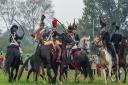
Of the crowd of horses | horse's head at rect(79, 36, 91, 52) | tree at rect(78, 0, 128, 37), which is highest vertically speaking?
tree at rect(78, 0, 128, 37)

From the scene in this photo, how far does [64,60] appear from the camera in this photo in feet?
82.9

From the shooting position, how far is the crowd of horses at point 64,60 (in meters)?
24.3

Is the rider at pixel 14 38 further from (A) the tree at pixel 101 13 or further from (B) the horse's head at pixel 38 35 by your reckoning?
(A) the tree at pixel 101 13

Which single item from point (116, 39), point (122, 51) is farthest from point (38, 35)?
point (122, 51)

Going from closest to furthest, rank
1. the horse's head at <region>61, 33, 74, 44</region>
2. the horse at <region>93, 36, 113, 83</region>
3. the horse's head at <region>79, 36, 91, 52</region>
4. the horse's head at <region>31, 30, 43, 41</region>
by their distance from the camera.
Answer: the horse's head at <region>31, 30, 43, 41</region>
the horse's head at <region>61, 33, 74, 44</region>
the horse at <region>93, 36, 113, 83</region>
the horse's head at <region>79, 36, 91, 52</region>

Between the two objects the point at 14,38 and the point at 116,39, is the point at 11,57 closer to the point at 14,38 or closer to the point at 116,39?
the point at 14,38

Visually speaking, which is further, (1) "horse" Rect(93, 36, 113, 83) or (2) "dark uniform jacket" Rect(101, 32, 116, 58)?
(2) "dark uniform jacket" Rect(101, 32, 116, 58)

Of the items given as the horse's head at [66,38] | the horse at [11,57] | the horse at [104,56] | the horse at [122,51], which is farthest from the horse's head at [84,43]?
the horse at [11,57]

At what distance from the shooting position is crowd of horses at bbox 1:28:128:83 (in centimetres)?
2430

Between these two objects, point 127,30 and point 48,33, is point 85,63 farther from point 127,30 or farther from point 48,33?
point 127,30

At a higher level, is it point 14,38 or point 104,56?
point 14,38

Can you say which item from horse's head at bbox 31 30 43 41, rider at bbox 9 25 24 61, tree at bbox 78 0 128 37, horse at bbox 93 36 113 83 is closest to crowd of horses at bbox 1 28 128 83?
horse at bbox 93 36 113 83

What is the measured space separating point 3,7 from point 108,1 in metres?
17.9

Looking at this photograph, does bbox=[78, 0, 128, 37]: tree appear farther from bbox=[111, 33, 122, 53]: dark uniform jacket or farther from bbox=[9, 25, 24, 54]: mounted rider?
bbox=[9, 25, 24, 54]: mounted rider
